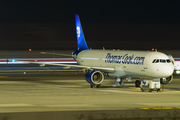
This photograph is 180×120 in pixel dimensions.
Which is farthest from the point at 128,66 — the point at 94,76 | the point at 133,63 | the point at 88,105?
the point at 88,105

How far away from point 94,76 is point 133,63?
3.73 metres

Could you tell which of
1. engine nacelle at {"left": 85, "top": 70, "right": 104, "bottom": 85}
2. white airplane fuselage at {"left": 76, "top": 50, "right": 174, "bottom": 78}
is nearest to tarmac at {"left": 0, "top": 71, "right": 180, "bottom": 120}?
white airplane fuselage at {"left": 76, "top": 50, "right": 174, "bottom": 78}

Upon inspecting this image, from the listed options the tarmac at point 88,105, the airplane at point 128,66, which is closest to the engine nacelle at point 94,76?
the airplane at point 128,66

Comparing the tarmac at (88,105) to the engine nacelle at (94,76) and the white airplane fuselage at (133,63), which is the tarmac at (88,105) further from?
the engine nacelle at (94,76)

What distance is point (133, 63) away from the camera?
1256 inches

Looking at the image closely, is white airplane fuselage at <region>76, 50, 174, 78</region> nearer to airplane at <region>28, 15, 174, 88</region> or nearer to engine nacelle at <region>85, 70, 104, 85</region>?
airplane at <region>28, 15, 174, 88</region>

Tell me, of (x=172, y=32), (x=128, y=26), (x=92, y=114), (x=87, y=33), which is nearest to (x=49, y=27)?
(x=87, y=33)

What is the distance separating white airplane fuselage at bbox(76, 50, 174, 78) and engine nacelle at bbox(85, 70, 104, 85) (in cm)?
195

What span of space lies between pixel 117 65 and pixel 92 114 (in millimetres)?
20549

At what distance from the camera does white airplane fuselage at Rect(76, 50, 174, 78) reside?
98.3 feet

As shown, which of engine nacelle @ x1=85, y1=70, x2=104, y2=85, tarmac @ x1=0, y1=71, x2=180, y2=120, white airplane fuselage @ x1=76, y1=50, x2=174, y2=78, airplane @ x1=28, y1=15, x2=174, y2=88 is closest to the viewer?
tarmac @ x1=0, y1=71, x2=180, y2=120

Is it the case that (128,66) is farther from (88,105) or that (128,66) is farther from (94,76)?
(88,105)

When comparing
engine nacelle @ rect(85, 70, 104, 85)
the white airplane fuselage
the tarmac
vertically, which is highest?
the white airplane fuselage

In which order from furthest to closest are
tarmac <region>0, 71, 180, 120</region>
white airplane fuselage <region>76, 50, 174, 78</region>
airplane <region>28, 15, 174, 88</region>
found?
1. airplane <region>28, 15, 174, 88</region>
2. white airplane fuselage <region>76, 50, 174, 78</region>
3. tarmac <region>0, 71, 180, 120</region>
